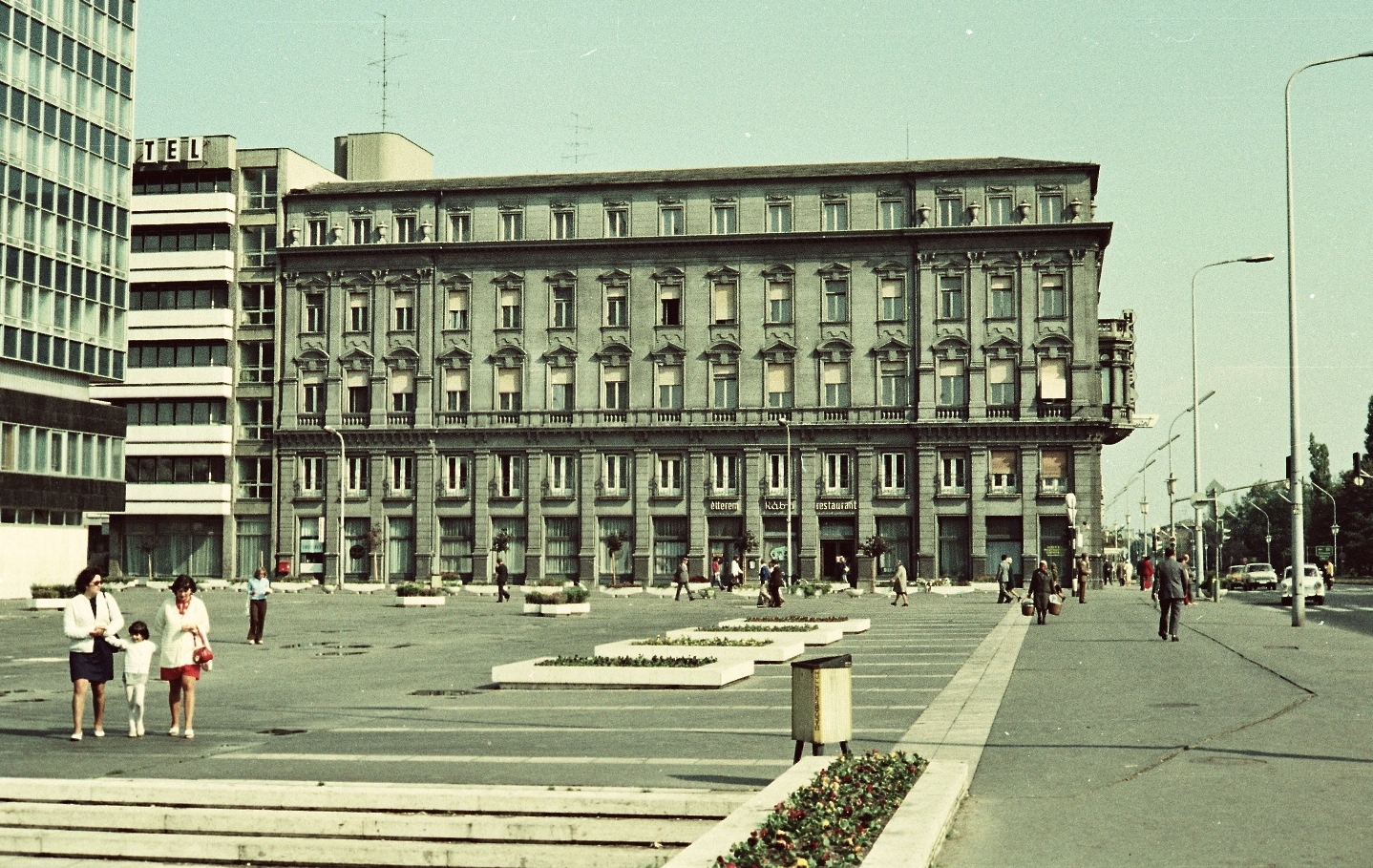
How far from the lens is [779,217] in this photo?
7931 cm

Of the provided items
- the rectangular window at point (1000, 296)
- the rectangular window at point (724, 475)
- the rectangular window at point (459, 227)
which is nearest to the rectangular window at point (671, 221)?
the rectangular window at point (459, 227)

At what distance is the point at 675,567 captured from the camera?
78.9 meters

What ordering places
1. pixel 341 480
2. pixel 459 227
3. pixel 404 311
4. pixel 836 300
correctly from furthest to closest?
pixel 404 311 → pixel 459 227 → pixel 341 480 → pixel 836 300

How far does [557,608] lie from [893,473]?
3533cm

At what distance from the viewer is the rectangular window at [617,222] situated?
81000mm

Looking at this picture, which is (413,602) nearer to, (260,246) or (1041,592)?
(1041,592)

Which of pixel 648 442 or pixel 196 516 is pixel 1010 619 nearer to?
pixel 648 442

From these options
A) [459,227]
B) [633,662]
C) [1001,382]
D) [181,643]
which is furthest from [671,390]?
[181,643]

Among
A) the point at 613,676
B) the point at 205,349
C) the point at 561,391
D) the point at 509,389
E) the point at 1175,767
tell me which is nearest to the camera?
the point at 1175,767

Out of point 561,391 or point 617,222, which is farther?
point 617,222

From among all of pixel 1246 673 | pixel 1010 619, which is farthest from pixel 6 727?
pixel 1010 619

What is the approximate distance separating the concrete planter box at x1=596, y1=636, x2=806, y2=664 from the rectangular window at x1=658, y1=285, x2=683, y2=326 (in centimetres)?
5409

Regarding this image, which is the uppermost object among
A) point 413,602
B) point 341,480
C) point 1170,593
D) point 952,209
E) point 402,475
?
point 952,209

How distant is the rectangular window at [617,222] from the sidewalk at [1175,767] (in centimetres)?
5872
